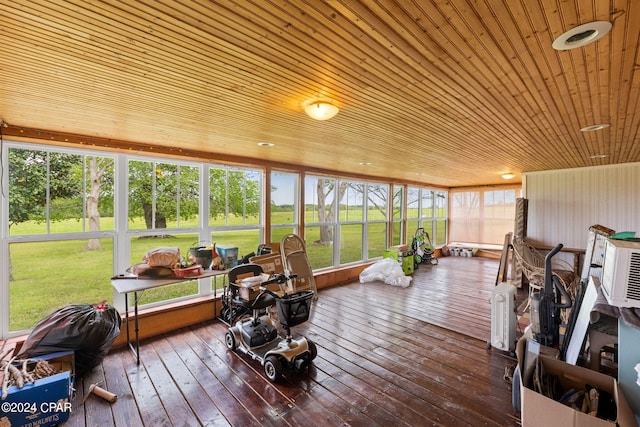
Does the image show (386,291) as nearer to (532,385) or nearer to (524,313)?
(524,313)

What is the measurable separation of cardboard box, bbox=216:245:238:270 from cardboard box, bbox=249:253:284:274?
34cm

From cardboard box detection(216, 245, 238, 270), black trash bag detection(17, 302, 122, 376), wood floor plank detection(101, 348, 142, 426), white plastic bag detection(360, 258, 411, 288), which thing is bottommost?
wood floor plank detection(101, 348, 142, 426)

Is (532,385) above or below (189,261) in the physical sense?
below

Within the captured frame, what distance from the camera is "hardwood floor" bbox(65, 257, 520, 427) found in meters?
2.10

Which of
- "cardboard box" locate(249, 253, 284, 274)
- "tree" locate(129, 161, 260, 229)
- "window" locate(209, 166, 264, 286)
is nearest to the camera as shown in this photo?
"tree" locate(129, 161, 260, 229)

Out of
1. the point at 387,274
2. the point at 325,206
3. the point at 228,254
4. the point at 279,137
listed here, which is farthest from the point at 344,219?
the point at 279,137

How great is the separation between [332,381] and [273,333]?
87 cm

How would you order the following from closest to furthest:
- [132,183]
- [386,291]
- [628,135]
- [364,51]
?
[364,51] < [628,135] < [132,183] < [386,291]

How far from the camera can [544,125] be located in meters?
2.91

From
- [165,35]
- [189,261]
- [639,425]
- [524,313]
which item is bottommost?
[524,313]

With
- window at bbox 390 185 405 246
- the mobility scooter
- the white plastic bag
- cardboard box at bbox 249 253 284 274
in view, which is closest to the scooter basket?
the mobility scooter

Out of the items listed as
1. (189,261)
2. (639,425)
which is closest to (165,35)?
(189,261)

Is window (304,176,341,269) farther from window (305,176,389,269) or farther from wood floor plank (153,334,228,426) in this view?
wood floor plank (153,334,228,426)

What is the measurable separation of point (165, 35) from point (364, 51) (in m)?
1.01
